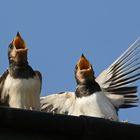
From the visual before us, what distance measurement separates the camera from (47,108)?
6.85 m

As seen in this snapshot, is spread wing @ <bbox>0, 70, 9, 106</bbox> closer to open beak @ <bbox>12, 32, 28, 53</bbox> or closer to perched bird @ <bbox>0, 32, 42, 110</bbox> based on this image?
perched bird @ <bbox>0, 32, 42, 110</bbox>

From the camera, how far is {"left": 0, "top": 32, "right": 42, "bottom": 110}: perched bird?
5.41 metres

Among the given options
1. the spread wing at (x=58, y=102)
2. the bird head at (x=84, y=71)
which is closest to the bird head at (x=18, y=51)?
the bird head at (x=84, y=71)

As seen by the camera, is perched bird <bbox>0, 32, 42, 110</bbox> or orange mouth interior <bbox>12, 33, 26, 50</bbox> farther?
orange mouth interior <bbox>12, 33, 26, 50</bbox>

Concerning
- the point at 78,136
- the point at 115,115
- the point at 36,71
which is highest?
the point at 36,71

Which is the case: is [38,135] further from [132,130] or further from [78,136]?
[132,130]

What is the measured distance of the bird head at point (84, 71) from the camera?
5802mm

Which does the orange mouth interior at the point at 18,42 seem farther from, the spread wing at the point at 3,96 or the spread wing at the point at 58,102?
the spread wing at the point at 58,102

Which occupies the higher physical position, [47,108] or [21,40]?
[21,40]

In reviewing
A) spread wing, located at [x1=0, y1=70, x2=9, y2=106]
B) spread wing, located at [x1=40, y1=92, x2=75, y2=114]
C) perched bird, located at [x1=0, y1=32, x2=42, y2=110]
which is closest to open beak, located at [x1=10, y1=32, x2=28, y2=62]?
perched bird, located at [x1=0, y1=32, x2=42, y2=110]

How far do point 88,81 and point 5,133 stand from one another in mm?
3153

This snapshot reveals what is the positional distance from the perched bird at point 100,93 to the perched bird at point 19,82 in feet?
1.41

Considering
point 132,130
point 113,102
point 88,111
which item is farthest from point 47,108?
point 132,130

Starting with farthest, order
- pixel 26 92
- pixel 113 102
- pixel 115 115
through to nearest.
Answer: pixel 113 102, pixel 115 115, pixel 26 92
